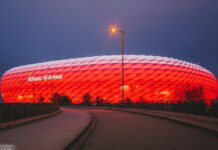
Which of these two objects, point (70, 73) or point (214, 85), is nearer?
point (70, 73)

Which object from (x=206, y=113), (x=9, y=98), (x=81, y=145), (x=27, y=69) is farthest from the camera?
(x=9, y=98)

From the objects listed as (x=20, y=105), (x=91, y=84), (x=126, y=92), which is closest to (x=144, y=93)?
(x=126, y=92)

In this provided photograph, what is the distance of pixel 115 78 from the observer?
57.6 m

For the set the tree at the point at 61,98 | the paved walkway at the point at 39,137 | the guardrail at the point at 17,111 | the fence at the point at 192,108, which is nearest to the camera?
the paved walkway at the point at 39,137

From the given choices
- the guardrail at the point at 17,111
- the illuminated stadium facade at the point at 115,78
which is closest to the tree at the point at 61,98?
the illuminated stadium facade at the point at 115,78

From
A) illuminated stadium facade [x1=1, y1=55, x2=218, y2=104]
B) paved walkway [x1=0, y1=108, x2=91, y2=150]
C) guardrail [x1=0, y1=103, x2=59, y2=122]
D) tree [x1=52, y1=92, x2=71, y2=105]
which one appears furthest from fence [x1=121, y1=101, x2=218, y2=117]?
tree [x1=52, y1=92, x2=71, y2=105]

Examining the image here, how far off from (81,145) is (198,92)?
66320 mm

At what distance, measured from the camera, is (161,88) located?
194 ft

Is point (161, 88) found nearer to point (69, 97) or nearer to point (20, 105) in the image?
point (69, 97)

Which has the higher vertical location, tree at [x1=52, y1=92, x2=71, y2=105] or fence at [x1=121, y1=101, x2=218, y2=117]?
fence at [x1=121, y1=101, x2=218, y2=117]

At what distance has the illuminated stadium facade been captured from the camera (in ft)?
190

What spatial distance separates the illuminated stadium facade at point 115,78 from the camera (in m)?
57.9

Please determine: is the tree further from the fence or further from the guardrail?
the guardrail

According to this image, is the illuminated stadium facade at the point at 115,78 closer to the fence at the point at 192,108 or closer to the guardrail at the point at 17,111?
the fence at the point at 192,108
